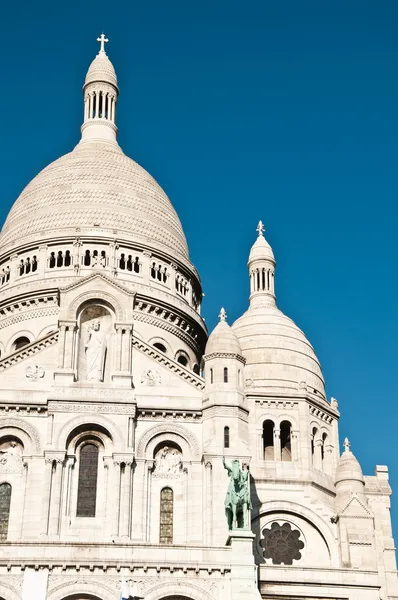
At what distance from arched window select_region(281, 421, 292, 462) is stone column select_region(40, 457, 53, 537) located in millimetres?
15233

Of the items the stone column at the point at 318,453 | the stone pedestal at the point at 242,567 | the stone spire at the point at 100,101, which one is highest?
the stone spire at the point at 100,101

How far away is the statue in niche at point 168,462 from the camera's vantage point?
48.3m

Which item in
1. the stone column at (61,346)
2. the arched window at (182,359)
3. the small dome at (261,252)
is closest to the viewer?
the stone column at (61,346)

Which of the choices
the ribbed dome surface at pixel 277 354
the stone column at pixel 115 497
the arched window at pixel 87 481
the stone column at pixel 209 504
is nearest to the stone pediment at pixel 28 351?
the arched window at pixel 87 481

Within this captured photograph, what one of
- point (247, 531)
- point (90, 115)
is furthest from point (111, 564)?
point (90, 115)

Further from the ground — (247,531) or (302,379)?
(302,379)

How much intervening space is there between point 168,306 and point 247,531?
874 inches

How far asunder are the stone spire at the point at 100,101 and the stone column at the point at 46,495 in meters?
35.0

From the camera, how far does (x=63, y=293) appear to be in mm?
51750

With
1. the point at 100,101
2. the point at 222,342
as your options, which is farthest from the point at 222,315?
the point at 100,101

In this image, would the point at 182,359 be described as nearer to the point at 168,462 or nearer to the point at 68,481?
the point at 168,462

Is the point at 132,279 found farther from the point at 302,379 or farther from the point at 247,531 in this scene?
the point at 247,531

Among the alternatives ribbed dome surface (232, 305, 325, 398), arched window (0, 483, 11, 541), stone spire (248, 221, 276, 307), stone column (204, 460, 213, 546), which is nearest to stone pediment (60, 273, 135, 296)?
stone column (204, 460, 213, 546)

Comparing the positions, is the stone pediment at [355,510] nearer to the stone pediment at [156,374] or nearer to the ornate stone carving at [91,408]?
the stone pediment at [156,374]
